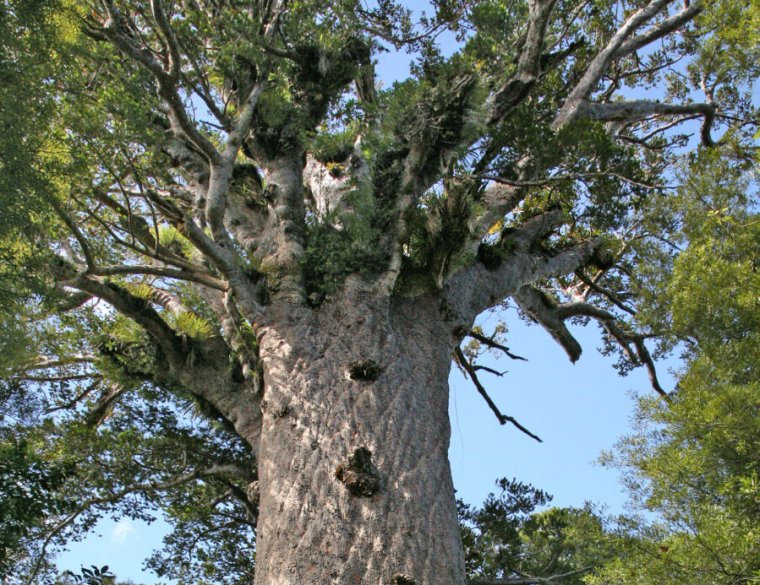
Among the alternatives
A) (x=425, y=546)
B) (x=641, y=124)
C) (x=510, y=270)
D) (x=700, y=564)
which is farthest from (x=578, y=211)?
(x=425, y=546)


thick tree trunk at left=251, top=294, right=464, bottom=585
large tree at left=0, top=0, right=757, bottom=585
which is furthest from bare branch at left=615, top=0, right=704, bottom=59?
thick tree trunk at left=251, top=294, right=464, bottom=585

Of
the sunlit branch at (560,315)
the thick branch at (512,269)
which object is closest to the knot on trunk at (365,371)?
the thick branch at (512,269)

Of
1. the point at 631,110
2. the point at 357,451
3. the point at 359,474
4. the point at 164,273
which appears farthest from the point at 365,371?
the point at 631,110

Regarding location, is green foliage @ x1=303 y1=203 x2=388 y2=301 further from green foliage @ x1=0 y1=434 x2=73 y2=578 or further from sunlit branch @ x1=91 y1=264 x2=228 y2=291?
green foliage @ x1=0 y1=434 x2=73 y2=578

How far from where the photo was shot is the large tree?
4645mm

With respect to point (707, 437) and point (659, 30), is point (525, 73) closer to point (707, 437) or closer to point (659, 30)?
point (659, 30)

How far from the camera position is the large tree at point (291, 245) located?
4.64 meters

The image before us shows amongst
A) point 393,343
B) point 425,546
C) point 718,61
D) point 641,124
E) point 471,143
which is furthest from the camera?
point 641,124

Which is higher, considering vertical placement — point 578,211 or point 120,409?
point 578,211

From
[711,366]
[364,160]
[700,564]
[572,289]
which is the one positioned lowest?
[700,564]

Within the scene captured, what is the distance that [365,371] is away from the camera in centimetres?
502

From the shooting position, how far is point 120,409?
342 inches

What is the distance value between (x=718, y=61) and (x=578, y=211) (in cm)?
431

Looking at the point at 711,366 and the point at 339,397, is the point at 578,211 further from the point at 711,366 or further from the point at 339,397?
the point at 339,397
